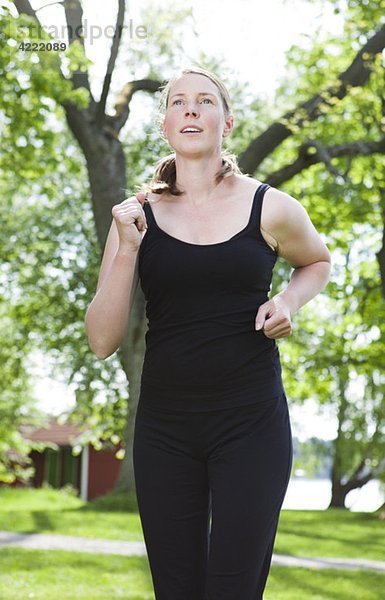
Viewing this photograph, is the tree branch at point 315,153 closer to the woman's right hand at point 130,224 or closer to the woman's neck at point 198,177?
the woman's neck at point 198,177

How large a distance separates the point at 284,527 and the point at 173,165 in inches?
381

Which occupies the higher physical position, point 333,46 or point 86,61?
point 333,46

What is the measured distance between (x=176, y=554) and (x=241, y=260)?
84 centimetres

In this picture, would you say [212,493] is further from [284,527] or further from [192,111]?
[284,527]

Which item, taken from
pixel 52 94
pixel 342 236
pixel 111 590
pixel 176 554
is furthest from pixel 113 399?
pixel 176 554

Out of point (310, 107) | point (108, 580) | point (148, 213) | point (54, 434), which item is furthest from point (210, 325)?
point (54, 434)

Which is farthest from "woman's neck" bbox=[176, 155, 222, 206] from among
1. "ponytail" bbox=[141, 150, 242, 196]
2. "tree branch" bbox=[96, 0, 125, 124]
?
"tree branch" bbox=[96, 0, 125, 124]

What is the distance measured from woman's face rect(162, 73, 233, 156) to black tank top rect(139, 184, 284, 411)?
0.29 meters

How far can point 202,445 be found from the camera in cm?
261

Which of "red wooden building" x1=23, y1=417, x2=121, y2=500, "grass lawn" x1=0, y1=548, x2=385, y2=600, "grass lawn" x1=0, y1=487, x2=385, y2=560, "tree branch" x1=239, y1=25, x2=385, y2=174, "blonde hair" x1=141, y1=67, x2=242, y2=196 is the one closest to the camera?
"blonde hair" x1=141, y1=67, x2=242, y2=196

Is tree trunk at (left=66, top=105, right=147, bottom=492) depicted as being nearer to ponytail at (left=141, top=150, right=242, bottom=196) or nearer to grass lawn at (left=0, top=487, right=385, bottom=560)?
grass lawn at (left=0, top=487, right=385, bottom=560)

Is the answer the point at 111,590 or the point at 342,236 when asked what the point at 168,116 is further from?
the point at 342,236

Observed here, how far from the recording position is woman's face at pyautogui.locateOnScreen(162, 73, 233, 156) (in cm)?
272

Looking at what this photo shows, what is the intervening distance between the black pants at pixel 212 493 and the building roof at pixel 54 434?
107ft
